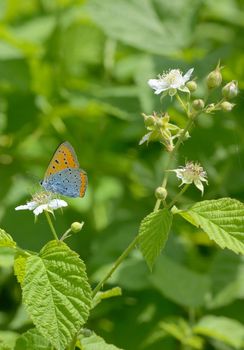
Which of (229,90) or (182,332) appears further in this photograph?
(182,332)

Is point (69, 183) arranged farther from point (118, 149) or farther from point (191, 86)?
point (118, 149)

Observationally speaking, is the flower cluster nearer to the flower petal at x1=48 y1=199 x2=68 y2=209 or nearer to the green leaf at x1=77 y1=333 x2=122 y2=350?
the flower petal at x1=48 y1=199 x2=68 y2=209

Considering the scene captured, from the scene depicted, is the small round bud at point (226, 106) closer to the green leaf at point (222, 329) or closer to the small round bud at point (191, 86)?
the small round bud at point (191, 86)

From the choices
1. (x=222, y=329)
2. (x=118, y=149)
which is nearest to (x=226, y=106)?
(x=222, y=329)

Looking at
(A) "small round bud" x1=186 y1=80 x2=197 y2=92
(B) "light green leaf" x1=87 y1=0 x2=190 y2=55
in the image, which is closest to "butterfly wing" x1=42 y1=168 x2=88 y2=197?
(A) "small round bud" x1=186 y1=80 x2=197 y2=92

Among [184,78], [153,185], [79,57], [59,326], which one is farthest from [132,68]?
[59,326]

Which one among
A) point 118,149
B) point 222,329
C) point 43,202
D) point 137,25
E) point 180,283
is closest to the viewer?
point 43,202

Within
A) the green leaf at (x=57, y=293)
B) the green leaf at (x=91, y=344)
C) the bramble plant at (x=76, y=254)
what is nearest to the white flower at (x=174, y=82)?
the bramble plant at (x=76, y=254)
